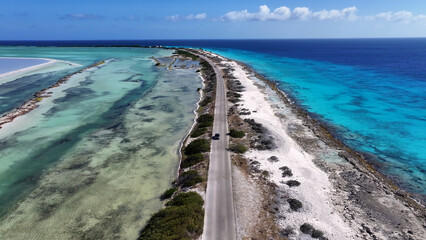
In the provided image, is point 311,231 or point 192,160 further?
point 192,160

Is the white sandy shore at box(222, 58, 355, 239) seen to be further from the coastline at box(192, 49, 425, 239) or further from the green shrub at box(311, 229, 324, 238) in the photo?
the green shrub at box(311, 229, 324, 238)

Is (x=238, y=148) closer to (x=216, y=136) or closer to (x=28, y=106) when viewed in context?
(x=216, y=136)

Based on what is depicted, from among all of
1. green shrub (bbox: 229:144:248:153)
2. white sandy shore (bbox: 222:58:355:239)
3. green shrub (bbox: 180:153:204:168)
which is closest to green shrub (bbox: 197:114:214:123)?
white sandy shore (bbox: 222:58:355:239)

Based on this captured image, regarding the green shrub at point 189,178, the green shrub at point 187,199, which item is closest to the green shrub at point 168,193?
the green shrub at point 189,178

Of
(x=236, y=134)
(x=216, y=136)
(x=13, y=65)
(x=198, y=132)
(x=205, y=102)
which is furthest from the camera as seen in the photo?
(x=13, y=65)

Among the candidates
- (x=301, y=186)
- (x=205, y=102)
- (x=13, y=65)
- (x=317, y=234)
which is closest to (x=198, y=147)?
(x=301, y=186)

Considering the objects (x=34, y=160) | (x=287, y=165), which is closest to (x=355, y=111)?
(x=287, y=165)
